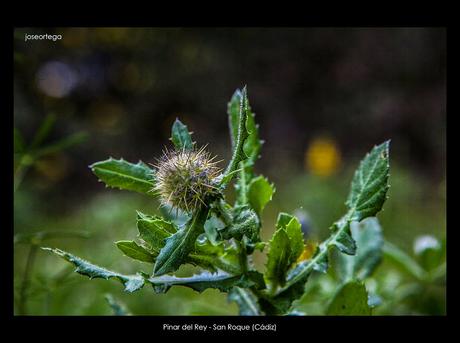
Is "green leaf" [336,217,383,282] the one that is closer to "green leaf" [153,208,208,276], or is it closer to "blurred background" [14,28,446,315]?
"green leaf" [153,208,208,276]

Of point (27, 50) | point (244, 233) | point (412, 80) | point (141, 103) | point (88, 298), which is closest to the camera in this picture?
point (244, 233)

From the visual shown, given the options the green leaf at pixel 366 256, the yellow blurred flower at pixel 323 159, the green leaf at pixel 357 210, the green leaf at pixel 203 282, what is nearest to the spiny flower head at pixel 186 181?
the green leaf at pixel 203 282

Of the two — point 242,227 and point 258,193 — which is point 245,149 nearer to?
point 258,193

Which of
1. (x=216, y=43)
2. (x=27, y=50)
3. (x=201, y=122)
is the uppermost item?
(x=216, y=43)

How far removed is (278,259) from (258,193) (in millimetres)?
136

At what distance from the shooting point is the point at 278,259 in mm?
997

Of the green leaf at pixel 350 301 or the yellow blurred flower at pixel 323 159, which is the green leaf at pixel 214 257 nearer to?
the green leaf at pixel 350 301

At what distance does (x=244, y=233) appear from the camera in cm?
89

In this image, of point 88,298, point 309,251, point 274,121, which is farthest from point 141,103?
point 309,251

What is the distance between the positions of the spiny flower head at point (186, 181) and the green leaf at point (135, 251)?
0.09 metres

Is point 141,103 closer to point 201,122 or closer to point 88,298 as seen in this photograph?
point 201,122

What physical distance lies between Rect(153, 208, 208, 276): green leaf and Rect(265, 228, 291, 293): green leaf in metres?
0.16

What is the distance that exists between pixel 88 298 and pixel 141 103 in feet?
9.22

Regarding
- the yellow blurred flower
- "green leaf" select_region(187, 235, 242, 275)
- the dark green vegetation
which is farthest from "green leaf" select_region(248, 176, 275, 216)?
the yellow blurred flower
